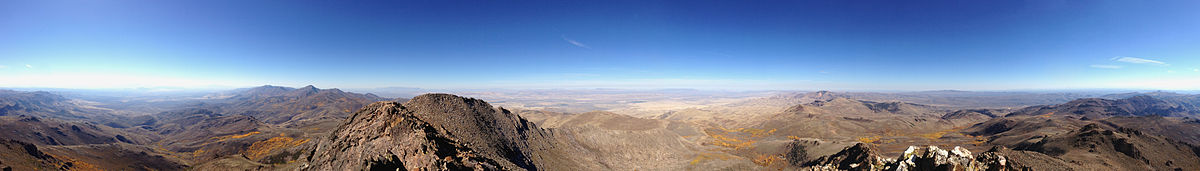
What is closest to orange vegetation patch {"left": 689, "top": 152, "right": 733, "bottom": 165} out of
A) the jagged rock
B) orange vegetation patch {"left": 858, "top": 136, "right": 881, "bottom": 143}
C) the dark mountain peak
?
the jagged rock

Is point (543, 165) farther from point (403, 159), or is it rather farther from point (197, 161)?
point (197, 161)

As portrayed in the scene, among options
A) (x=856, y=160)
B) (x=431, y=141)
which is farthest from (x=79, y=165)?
(x=856, y=160)

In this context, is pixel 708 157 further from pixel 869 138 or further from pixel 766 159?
pixel 869 138

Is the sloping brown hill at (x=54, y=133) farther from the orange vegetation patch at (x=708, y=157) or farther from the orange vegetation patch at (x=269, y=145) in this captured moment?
the orange vegetation patch at (x=708, y=157)

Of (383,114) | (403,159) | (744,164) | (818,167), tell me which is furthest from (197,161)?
(818,167)

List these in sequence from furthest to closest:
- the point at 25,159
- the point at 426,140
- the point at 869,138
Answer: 1. the point at 869,138
2. the point at 25,159
3. the point at 426,140

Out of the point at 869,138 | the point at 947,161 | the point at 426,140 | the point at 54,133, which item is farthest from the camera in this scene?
the point at 54,133

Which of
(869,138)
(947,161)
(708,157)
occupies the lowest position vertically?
(869,138)

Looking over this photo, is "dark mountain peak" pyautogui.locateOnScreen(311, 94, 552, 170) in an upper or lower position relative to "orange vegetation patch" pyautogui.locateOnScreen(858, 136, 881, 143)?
upper

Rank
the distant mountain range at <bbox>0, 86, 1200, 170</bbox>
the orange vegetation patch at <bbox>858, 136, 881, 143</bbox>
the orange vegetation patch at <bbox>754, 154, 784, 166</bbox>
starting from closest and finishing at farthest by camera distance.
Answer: the distant mountain range at <bbox>0, 86, 1200, 170</bbox> < the orange vegetation patch at <bbox>754, 154, 784, 166</bbox> < the orange vegetation patch at <bbox>858, 136, 881, 143</bbox>

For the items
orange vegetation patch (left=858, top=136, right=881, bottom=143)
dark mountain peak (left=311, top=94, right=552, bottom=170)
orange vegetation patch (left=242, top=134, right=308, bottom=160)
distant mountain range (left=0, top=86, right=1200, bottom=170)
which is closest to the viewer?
dark mountain peak (left=311, top=94, right=552, bottom=170)

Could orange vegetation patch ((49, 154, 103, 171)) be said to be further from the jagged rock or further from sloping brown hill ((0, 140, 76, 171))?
the jagged rock
